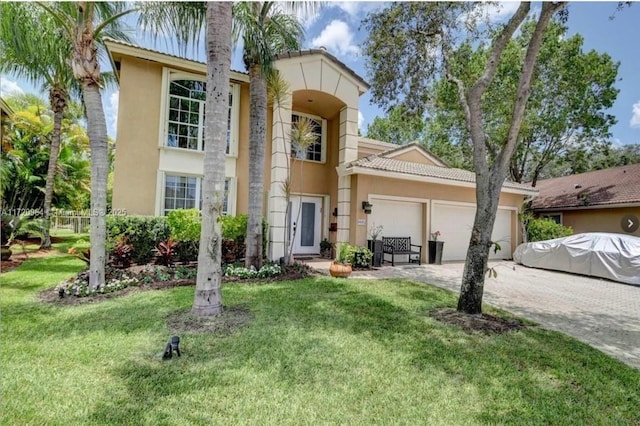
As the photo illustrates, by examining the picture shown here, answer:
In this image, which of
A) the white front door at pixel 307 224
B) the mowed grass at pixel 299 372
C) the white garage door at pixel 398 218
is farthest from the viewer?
the white front door at pixel 307 224

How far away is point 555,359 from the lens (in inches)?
178

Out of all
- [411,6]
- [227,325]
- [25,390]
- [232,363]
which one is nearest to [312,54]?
[411,6]

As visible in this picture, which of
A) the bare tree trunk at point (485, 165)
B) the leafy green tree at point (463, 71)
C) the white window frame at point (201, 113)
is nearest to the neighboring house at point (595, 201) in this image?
the leafy green tree at point (463, 71)

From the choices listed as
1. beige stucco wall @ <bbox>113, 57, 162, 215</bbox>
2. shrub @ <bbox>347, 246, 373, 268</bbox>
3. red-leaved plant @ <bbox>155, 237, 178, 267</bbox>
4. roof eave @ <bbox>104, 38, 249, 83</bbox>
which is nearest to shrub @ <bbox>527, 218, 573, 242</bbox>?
shrub @ <bbox>347, 246, 373, 268</bbox>

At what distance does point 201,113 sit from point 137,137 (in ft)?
7.95

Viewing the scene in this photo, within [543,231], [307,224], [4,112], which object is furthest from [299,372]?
[4,112]

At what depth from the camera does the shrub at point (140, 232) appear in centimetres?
948

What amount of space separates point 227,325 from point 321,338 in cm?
166

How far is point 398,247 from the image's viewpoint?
12781 mm

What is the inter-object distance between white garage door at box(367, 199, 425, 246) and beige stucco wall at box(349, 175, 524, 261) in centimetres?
33

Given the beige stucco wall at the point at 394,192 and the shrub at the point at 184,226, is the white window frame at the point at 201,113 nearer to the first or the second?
the shrub at the point at 184,226

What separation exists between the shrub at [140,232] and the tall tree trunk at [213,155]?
17.6ft

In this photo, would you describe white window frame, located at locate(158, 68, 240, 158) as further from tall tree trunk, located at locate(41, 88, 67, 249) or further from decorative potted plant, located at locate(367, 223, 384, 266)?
tall tree trunk, located at locate(41, 88, 67, 249)

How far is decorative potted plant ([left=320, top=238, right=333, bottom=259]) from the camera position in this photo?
13.8 metres
